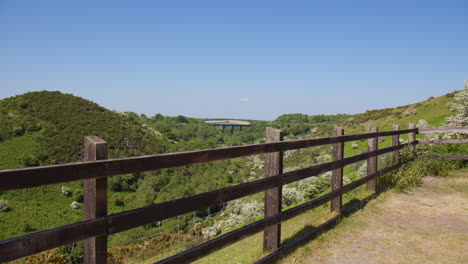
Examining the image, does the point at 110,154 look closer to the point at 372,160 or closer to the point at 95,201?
the point at 372,160

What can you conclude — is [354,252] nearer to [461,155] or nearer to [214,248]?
[214,248]

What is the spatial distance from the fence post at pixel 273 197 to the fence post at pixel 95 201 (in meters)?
2.24

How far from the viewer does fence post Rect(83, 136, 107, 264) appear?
241cm

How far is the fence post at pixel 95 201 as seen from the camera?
241 cm

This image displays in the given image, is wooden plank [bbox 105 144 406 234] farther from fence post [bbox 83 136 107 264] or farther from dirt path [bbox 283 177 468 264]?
dirt path [bbox 283 177 468 264]

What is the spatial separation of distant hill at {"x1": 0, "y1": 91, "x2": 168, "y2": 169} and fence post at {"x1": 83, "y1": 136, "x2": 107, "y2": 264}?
10601 cm

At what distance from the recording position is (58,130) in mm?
112625

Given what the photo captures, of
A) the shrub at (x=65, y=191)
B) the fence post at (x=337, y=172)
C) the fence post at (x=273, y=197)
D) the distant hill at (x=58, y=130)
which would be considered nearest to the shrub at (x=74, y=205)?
the shrub at (x=65, y=191)

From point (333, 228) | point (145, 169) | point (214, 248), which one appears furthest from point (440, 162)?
point (145, 169)

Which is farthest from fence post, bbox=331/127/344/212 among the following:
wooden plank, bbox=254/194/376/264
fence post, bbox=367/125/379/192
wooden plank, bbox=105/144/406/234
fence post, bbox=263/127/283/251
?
fence post, bbox=263/127/283/251

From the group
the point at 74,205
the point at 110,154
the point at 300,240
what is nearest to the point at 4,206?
the point at 74,205

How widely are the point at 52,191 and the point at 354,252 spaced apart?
315 feet

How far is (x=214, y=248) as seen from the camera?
3336mm

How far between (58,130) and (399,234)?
12449 cm
